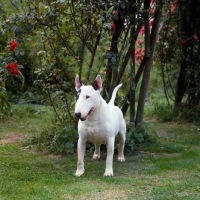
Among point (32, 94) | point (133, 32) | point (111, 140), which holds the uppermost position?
point (133, 32)

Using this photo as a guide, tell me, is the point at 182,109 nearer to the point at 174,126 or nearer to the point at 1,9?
the point at 174,126

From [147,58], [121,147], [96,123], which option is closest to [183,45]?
[147,58]

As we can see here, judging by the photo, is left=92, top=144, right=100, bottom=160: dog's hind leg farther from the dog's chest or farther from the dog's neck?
the dog's neck

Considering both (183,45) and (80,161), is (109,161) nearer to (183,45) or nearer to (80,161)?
(80,161)

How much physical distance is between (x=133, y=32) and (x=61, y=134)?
1976 millimetres

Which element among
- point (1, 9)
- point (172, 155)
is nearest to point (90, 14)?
point (1, 9)

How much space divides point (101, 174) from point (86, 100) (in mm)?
980

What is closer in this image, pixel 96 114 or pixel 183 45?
pixel 96 114

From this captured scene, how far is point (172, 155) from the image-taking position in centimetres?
659

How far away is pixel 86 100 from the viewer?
503cm

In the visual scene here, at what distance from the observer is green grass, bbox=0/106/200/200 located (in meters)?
4.59

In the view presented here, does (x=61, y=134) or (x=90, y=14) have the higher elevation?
(x=90, y=14)

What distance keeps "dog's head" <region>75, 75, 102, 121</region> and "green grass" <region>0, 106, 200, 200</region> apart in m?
0.78

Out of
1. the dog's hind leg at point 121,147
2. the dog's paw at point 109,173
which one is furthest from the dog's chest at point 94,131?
the dog's hind leg at point 121,147
